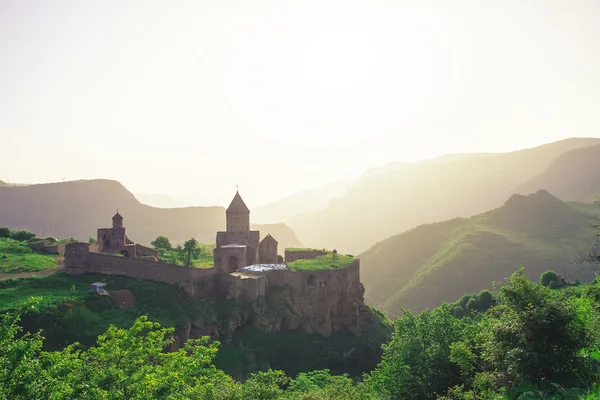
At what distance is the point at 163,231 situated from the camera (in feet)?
513

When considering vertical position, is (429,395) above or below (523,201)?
below

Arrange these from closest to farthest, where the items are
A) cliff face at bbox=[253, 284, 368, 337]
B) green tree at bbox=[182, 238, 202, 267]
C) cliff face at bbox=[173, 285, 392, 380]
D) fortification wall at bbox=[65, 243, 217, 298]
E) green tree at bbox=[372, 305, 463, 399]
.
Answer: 1. green tree at bbox=[372, 305, 463, 399]
2. cliff face at bbox=[173, 285, 392, 380]
3. fortification wall at bbox=[65, 243, 217, 298]
4. cliff face at bbox=[253, 284, 368, 337]
5. green tree at bbox=[182, 238, 202, 267]

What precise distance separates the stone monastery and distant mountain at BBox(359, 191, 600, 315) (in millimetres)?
41052

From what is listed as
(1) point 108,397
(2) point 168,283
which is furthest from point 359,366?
(1) point 108,397

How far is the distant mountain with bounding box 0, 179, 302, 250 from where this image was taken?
137000 millimetres

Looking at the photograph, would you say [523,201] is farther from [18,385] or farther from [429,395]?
[18,385]

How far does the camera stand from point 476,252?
93.8 meters

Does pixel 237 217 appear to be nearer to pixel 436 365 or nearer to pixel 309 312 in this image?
pixel 309 312

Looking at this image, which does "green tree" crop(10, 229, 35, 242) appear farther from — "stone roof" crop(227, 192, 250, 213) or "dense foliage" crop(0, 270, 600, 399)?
"dense foliage" crop(0, 270, 600, 399)

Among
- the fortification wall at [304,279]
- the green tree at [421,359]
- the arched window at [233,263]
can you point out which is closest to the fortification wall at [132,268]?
the arched window at [233,263]

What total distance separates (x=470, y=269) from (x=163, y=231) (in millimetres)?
110272

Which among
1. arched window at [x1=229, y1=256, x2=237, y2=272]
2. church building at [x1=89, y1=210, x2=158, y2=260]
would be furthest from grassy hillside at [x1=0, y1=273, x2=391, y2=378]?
church building at [x1=89, y1=210, x2=158, y2=260]

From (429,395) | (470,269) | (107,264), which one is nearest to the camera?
(429,395)

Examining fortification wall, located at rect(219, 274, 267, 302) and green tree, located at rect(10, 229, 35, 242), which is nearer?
fortification wall, located at rect(219, 274, 267, 302)
